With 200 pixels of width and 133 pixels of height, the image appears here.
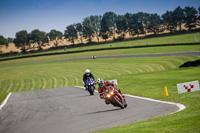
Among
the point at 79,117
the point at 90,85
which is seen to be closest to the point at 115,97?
the point at 79,117

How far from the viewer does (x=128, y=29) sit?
513 ft

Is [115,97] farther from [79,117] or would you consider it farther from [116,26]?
[116,26]

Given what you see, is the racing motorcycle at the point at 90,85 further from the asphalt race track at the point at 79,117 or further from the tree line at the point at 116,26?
the tree line at the point at 116,26

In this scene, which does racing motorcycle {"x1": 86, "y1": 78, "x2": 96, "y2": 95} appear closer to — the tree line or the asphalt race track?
the asphalt race track

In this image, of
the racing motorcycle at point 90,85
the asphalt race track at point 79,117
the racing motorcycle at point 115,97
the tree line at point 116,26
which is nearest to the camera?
the asphalt race track at point 79,117

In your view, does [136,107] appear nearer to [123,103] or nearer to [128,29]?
[123,103]

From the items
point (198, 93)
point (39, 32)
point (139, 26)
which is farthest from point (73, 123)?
point (39, 32)

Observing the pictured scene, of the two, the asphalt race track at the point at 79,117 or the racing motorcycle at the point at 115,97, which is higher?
the racing motorcycle at the point at 115,97

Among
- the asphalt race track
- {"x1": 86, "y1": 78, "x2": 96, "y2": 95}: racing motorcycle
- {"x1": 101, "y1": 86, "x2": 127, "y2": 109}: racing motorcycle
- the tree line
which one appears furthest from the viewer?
the tree line

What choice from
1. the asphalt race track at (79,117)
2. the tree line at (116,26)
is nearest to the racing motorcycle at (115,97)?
the asphalt race track at (79,117)

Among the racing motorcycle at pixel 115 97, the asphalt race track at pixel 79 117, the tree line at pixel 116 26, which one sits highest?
the tree line at pixel 116 26

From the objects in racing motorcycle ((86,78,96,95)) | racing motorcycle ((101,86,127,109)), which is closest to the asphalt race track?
racing motorcycle ((101,86,127,109))

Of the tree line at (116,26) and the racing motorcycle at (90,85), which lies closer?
the racing motorcycle at (90,85)

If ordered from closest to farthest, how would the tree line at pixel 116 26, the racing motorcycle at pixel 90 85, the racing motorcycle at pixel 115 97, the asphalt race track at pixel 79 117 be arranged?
the asphalt race track at pixel 79 117 → the racing motorcycle at pixel 115 97 → the racing motorcycle at pixel 90 85 → the tree line at pixel 116 26
